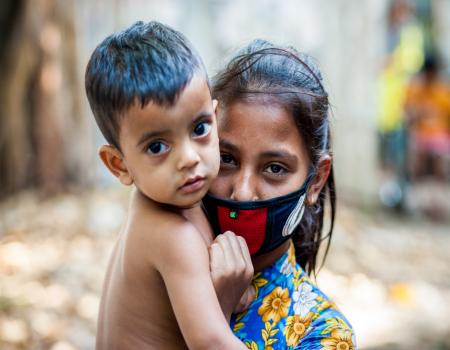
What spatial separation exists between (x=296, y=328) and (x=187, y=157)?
641 millimetres

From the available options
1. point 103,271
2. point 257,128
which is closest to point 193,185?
point 257,128

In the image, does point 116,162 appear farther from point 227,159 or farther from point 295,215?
point 295,215

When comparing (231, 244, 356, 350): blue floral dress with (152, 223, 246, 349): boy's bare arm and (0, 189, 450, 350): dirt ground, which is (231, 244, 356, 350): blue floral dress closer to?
(152, 223, 246, 349): boy's bare arm

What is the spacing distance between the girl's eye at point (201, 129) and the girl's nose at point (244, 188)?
246mm

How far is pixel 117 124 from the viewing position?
174 cm

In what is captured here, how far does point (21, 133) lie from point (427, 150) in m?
5.50

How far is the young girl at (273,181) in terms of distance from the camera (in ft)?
6.53

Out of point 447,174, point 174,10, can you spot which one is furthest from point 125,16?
point 447,174

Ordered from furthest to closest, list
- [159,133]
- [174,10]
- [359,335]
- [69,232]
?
[174,10], [69,232], [359,335], [159,133]

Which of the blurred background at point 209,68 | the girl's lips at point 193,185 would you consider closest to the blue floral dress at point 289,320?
the girl's lips at point 193,185

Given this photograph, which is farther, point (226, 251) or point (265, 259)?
point (265, 259)

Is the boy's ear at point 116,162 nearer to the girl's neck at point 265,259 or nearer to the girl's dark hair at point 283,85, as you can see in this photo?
the girl's dark hair at point 283,85

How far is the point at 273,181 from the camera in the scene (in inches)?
80.3

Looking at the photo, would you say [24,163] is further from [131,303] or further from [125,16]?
[131,303]
